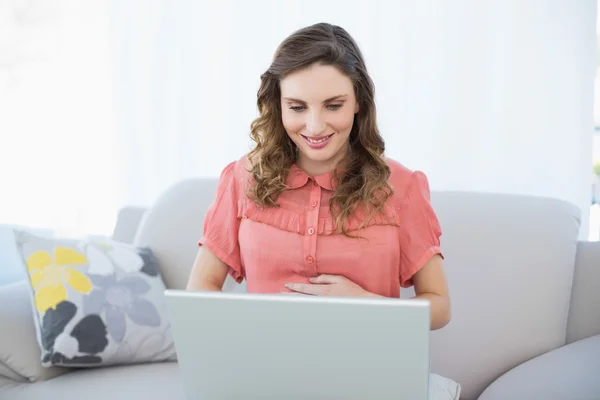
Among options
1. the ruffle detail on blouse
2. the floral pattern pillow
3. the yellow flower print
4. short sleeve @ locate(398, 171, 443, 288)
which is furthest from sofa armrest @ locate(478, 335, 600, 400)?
the yellow flower print

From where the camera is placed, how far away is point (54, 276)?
1937 mm

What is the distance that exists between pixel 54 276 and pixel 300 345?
44.9 inches

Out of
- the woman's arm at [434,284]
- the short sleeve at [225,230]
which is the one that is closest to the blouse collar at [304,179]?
the short sleeve at [225,230]

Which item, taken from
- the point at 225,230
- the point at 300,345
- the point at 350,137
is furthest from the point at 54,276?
the point at 300,345

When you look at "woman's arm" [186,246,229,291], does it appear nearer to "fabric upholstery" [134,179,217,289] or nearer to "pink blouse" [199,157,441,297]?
"pink blouse" [199,157,441,297]

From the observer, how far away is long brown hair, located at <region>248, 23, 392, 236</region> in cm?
151

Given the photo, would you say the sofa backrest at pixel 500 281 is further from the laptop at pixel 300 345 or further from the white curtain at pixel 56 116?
the white curtain at pixel 56 116

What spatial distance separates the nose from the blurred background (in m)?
1.52

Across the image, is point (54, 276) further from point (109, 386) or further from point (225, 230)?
point (225, 230)

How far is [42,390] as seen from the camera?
1.80 meters

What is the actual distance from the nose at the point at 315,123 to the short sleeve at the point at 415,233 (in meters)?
0.26

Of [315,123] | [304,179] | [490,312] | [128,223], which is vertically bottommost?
[490,312]

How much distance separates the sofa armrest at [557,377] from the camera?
154cm

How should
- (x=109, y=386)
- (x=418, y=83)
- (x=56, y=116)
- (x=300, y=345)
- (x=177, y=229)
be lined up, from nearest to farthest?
(x=300, y=345), (x=109, y=386), (x=177, y=229), (x=418, y=83), (x=56, y=116)
